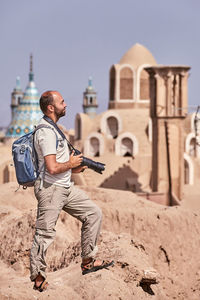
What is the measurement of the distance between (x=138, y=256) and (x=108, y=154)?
2220 centimetres

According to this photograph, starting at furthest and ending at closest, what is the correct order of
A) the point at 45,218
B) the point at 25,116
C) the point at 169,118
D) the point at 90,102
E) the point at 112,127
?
the point at 90,102 < the point at 25,116 < the point at 112,127 < the point at 169,118 < the point at 45,218

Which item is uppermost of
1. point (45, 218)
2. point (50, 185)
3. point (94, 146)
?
point (50, 185)

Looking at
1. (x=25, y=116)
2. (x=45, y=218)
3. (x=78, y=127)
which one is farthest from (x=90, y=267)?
(x=25, y=116)

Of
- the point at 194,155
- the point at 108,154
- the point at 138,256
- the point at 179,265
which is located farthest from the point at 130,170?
the point at 138,256

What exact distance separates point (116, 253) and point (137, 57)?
2679 centimetres

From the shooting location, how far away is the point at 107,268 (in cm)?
480

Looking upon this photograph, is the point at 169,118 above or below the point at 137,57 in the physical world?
below

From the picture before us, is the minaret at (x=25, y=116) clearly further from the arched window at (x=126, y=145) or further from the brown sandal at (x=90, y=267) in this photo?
the brown sandal at (x=90, y=267)

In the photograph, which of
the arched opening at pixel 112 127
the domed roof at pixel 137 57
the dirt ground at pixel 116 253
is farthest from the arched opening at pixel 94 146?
the dirt ground at pixel 116 253

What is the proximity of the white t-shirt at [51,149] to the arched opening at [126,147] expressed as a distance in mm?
23942

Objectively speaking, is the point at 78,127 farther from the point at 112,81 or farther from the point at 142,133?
the point at 142,133

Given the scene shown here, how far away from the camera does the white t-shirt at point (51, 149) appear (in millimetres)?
4051

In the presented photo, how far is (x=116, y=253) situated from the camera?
5379 mm

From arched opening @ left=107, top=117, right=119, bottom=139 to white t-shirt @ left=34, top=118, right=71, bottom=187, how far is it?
25.3m
